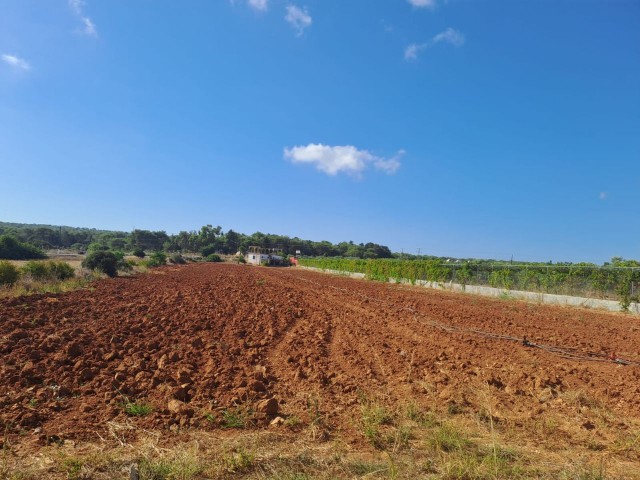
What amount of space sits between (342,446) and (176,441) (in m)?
1.65

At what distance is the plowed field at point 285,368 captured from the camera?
470cm

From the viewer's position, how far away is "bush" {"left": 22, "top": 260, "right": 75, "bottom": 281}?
21.3m

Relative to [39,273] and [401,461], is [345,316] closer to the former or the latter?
[401,461]

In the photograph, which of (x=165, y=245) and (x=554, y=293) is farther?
(x=165, y=245)

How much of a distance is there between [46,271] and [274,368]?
69.3 ft

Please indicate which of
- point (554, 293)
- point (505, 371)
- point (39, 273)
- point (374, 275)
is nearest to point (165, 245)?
point (374, 275)

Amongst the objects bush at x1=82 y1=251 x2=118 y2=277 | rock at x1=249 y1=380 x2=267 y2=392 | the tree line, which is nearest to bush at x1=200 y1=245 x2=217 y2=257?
the tree line

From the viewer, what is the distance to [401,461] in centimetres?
356

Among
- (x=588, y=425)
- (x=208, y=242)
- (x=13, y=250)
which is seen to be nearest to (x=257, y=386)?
(x=588, y=425)

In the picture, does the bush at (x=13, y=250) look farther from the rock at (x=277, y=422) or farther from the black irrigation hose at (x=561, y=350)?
the rock at (x=277, y=422)

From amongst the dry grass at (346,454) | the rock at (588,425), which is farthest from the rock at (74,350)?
the rock at (588,425)

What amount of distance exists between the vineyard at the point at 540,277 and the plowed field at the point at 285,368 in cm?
719

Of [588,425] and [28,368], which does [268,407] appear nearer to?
[588,425]

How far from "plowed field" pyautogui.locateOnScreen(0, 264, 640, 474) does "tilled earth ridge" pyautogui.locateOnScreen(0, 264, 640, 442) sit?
3 cm
